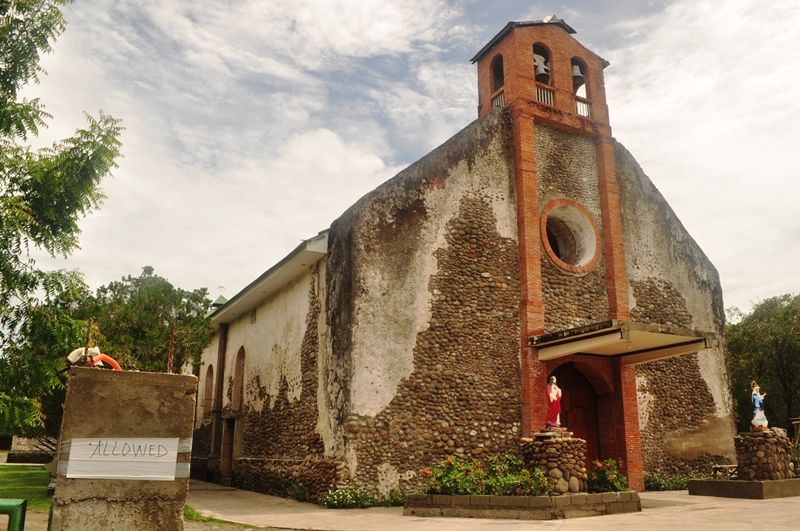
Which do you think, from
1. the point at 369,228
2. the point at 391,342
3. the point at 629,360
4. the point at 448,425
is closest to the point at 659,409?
the point at 629,360

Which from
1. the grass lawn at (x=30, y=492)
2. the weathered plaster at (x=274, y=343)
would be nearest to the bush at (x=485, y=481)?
the weathered plaster at (x=274, y=343)

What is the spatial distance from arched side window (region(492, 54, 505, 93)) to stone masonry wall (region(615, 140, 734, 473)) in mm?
4278

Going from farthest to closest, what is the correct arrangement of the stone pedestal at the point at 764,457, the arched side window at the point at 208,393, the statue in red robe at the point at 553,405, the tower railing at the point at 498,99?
the arched side window at the point at 208,393 < the tower railing at the point at 498,99 < the stone pedestal at the point at 764,457 < the statue in red robe at the point at 553,405

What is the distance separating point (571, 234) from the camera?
1873 cm

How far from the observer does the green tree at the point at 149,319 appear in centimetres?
1738

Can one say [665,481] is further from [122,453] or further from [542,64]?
[122,453]

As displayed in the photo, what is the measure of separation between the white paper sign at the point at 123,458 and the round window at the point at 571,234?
13742 millimetres

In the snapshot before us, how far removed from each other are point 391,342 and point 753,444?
8.68 metres

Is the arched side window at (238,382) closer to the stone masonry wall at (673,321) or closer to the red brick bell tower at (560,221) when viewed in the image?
the red brick bell tower at (560,221)

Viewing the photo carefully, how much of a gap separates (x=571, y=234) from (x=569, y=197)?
1.17m

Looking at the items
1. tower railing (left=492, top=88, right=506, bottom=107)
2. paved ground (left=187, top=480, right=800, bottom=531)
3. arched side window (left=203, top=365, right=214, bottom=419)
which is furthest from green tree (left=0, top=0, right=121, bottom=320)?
arched side window (left=203, top=365, right=214, bottom=419)

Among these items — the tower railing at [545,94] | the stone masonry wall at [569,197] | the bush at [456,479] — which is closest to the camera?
the bush at [456,479]

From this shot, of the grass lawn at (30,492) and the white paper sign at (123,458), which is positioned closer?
the white paper sign at (123,458)

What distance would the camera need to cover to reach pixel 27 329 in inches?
297
